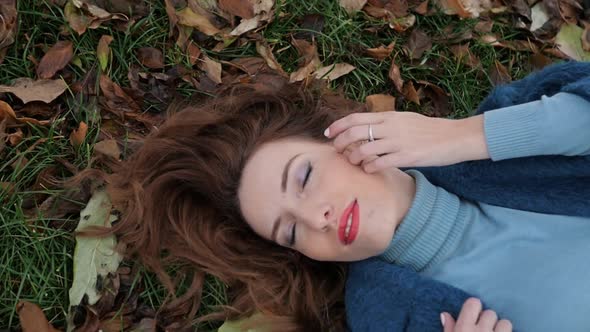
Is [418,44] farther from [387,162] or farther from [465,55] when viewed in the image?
[387,162]

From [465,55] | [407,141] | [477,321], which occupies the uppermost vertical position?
[407,141]

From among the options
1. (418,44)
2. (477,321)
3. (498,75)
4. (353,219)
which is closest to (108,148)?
(353,219)

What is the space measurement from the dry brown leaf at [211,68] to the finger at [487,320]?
1.58 m

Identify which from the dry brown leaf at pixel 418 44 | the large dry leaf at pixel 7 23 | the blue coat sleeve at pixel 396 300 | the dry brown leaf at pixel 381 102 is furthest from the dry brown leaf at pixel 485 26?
the large dry leaf at pixel 7 23

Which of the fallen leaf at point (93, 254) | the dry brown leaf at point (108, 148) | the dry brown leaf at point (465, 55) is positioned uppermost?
the dry brown leaf at point (465, 55)

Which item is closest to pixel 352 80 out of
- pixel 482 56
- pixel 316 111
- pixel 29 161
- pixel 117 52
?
pixel 316 111

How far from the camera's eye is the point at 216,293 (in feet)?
9.49

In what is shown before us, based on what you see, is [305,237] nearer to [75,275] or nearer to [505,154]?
[505,154]

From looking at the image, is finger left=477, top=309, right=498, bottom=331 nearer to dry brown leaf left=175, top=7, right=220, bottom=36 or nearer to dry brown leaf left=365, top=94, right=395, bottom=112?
dry brown leaf left=365, top=94, right=395, bottom=112

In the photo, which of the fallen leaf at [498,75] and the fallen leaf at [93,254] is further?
the fallen leaf at [498,75]

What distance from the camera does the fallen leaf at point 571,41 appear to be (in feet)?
11.2

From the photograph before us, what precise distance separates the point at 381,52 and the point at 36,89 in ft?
5.26

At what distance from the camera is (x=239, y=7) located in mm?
3127

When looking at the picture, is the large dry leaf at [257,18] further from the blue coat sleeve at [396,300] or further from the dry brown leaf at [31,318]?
the dry brown leaf at [31,318]
